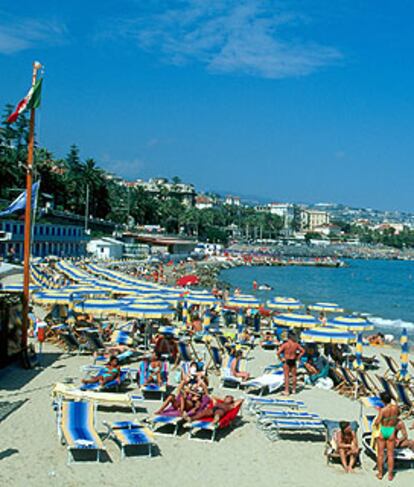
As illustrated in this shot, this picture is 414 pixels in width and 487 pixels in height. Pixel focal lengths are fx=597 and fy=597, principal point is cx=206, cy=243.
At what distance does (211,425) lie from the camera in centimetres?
882

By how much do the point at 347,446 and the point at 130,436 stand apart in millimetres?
2950

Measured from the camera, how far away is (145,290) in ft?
70.2

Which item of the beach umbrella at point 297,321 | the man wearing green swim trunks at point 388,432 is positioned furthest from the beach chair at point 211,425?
the beach umbrella at point 297,321

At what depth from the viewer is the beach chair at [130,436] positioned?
26.4 ft

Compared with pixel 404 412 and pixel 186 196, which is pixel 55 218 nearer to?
pixel 404 412

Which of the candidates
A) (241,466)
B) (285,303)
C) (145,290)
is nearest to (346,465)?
(241,466)

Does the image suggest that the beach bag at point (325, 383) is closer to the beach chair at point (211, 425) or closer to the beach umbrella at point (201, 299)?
the beach chair at point (211, 425)

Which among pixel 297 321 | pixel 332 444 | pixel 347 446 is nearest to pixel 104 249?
pixel 297 321

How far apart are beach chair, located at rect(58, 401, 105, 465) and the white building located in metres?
52.7

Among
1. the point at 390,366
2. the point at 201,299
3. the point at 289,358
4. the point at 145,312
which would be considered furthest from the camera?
the point at 201,299

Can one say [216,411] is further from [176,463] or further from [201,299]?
[201,299]

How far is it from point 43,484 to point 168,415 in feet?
8.14

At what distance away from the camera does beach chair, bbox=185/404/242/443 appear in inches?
347

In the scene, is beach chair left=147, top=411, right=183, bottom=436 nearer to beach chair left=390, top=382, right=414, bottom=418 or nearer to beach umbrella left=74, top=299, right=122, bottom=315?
beach chair left=390, top=382, right=414, bottom=418
